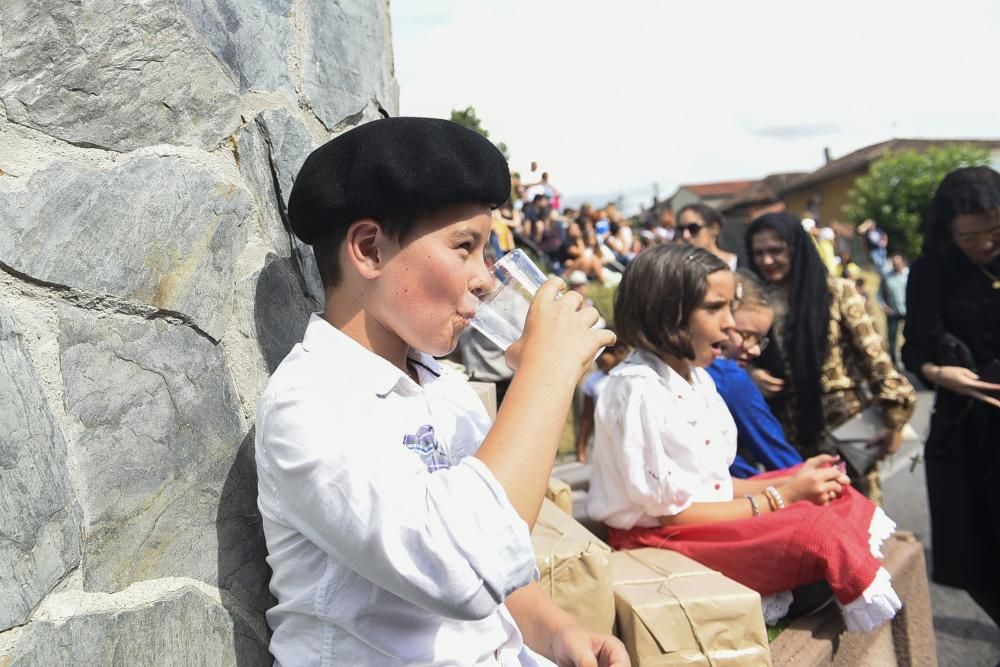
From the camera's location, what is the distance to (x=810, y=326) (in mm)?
3822

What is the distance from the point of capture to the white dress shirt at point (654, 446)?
7.95ft

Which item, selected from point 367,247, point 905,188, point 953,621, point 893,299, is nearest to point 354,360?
point 367,247

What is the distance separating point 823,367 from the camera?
12.7 ft

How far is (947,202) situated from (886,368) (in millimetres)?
823

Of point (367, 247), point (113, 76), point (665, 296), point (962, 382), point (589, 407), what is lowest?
point (589, 407)

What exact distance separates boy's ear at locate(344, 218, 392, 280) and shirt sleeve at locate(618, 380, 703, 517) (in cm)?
126

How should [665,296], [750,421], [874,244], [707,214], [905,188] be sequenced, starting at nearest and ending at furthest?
[665,296] < [750,421] < [707,214] < [874,244] < [905,188]

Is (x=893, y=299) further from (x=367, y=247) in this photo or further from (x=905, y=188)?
(x=905, y=188)

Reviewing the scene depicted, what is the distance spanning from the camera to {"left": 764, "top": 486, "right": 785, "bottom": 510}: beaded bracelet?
8.24ft

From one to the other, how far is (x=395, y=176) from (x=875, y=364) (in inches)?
125

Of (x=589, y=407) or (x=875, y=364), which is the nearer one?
(x=875, y=364)

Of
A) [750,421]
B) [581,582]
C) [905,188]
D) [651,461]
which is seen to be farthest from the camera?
[905,188]

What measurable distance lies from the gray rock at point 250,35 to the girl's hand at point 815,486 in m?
1.83

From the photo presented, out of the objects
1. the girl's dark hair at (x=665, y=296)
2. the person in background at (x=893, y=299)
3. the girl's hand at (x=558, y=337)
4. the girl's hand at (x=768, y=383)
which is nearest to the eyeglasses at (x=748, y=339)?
Answer: the girl's hand at (x=768, y=383)
